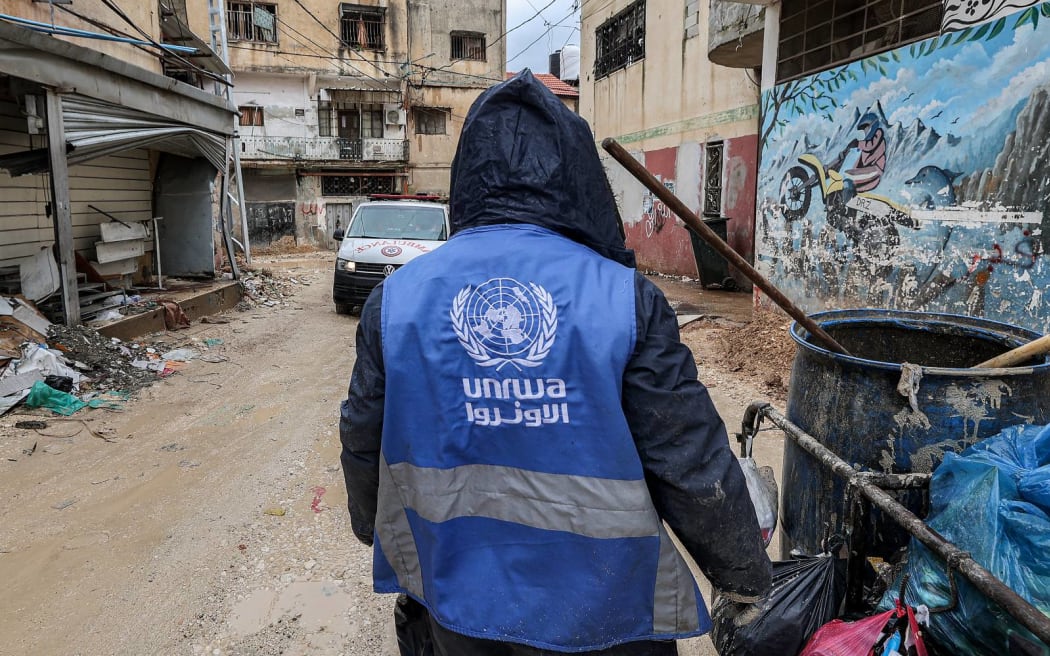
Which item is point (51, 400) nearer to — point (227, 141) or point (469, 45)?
point (227, 141)


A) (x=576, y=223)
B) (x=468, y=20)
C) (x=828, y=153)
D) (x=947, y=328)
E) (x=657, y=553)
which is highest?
(x=468, y=20)

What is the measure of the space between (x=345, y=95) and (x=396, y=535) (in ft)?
94.7

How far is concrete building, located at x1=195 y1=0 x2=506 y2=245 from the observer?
86.4 feet

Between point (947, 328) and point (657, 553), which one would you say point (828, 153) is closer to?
point (947, 328)

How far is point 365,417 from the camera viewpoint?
1.47 metres

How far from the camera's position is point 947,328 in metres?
2.37

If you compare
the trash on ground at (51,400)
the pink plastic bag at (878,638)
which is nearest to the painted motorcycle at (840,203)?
the pink plastic bag at (878,638)

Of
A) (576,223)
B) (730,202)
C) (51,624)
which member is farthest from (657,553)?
(730,202)

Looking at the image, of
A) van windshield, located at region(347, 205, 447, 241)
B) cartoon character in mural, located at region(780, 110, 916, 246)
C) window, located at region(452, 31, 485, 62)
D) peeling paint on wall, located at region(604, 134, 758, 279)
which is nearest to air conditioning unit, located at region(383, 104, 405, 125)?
window, located at region(452, 31, 485, 62)

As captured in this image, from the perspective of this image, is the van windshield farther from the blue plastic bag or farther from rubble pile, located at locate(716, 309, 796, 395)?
the blue plastic bag

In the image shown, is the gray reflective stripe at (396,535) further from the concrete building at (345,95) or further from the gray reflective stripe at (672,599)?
the concrete building at (345,95)

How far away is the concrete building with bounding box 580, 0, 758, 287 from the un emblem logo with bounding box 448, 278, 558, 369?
10137mm

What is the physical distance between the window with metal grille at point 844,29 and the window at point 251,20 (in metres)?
24.1

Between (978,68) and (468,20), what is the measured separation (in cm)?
2620
